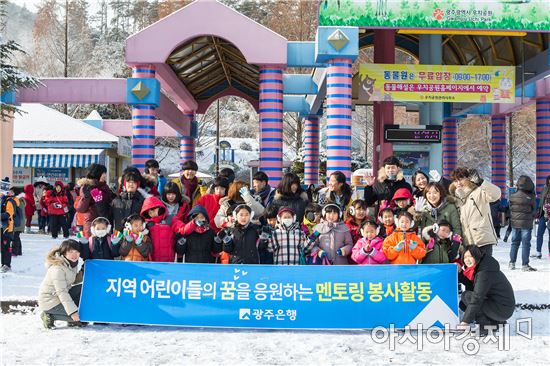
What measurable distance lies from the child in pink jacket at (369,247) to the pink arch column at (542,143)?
1652cm

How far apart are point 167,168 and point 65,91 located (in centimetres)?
2887

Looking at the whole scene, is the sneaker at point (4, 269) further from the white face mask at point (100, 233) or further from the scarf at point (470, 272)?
the scarf at point (470, 272)

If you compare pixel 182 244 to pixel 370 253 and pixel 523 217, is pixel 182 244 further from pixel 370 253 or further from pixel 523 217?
pixel 523 217

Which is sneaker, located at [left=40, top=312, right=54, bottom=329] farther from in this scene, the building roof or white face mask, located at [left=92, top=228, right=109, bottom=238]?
the building roof

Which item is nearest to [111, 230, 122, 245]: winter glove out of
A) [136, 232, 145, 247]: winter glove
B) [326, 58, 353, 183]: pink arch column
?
[136, 232, 145, 247]: winter glove

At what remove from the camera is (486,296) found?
5863mm

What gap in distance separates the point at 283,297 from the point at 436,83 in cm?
1191

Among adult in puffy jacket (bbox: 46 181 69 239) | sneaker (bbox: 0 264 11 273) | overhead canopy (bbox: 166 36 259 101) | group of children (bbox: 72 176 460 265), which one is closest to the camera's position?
group of children (bbox: 72 176 460 265)

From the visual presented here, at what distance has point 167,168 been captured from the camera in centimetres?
4559

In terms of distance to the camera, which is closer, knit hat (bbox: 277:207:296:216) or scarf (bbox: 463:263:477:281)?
scarf (bbox: 463:263:477:281)

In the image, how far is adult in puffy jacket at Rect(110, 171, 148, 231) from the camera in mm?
6926

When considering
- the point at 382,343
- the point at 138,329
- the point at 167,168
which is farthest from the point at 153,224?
the point at 167,168

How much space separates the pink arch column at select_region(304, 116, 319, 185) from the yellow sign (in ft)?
28.0

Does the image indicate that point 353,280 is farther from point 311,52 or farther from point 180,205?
point 311,52
